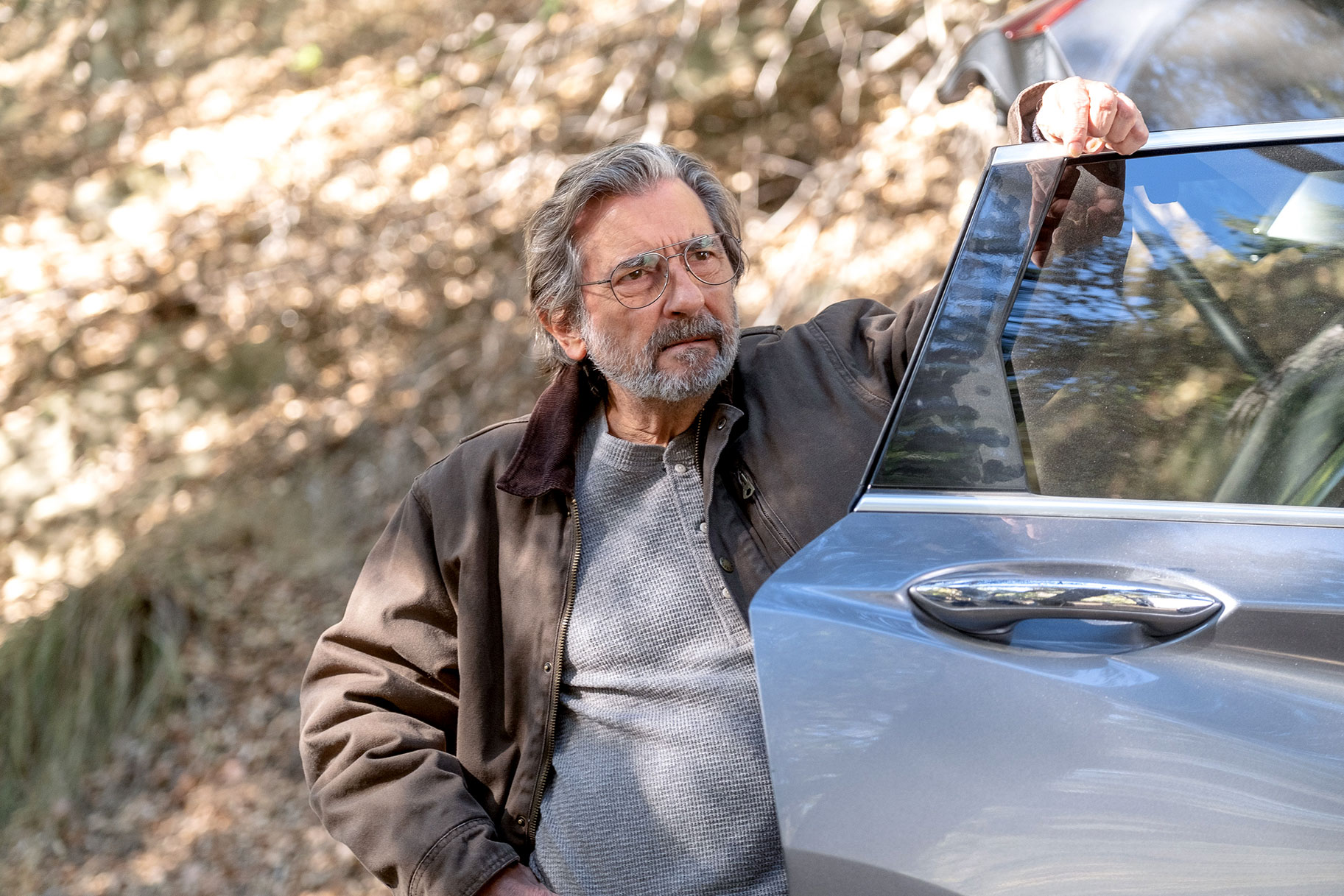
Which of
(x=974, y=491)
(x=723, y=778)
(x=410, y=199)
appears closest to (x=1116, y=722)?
(x=974, y=491)

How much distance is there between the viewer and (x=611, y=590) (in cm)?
211

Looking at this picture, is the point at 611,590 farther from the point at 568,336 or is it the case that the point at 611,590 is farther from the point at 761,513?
the point at 568,336

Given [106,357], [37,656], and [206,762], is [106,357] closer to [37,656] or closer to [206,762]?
[37,656]

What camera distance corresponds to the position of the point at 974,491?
1.38 meters

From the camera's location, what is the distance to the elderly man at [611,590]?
192cm

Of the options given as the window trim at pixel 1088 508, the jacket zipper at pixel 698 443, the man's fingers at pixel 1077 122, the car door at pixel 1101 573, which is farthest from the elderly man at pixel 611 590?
the window trim at pixel 1088 508

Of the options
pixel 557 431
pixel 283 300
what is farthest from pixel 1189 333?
pixel 283 300

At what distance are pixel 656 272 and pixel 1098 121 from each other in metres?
0.92

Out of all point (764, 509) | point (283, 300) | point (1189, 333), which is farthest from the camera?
point (283, 300)

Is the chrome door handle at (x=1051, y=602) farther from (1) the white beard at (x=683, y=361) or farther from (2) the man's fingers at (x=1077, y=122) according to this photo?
(1) the white beard at (x=683, y=361)

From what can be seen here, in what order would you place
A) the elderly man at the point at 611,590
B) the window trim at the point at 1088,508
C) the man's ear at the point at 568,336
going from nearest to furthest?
1. the window trim at the point at 1088,508
2. the elderly man at the point at 611,590
3. the man's ear at the point at 568,336

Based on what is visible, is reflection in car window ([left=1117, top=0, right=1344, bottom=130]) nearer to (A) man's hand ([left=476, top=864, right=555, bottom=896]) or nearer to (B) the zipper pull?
(B) the zipper pull

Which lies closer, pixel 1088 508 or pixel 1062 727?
pixel 1062 727

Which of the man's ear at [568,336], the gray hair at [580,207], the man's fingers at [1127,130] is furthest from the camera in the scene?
the man's ear at [568,336]
